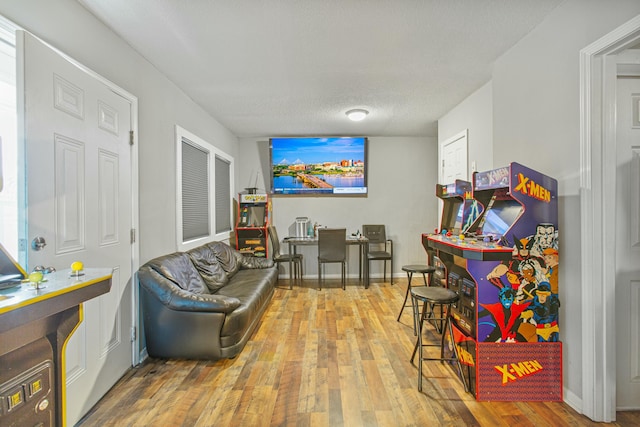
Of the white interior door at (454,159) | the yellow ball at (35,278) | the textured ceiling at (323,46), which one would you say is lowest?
the yellow ball at (35,278)

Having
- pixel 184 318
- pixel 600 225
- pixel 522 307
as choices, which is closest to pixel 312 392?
pixel 184 318

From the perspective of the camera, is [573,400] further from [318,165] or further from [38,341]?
[318,165]

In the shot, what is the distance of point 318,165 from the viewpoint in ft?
18.3

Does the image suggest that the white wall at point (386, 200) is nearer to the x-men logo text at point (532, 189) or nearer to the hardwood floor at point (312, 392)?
the hardwood floor at point (312, 392)

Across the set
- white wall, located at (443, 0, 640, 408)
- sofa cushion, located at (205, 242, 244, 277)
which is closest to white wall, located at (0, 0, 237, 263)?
sofa cushion, located at (205, 242, 244, 277)

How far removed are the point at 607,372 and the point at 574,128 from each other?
1.53 m

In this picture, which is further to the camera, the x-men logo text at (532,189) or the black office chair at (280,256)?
the black office chair at (280,256)

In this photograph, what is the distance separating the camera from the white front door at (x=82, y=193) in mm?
1624

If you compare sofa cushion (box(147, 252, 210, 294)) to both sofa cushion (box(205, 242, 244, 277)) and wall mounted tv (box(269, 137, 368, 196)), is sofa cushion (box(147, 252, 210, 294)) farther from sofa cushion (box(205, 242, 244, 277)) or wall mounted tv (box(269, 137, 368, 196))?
wall mounted tv (box(269, 137, 368, 196))

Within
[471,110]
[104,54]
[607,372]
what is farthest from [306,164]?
[607,372]

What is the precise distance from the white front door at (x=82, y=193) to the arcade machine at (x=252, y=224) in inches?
106

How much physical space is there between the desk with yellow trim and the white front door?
0.57 m

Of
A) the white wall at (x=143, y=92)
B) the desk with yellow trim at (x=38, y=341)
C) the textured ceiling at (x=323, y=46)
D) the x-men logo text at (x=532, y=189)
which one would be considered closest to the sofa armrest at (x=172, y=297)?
the white wall at (x=143, y=92)

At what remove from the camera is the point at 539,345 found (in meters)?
2.05
